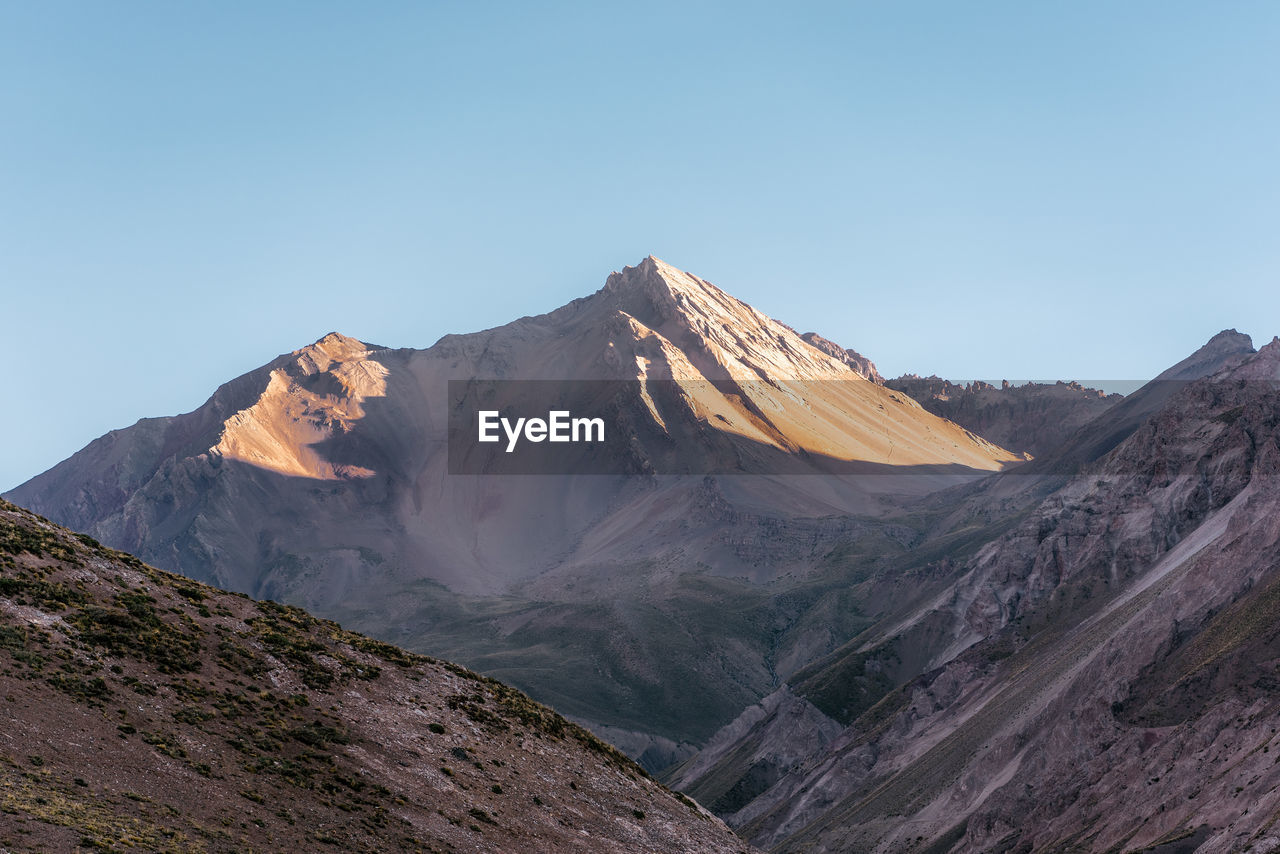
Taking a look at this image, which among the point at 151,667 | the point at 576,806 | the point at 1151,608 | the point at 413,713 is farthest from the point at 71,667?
the point at 1151,608

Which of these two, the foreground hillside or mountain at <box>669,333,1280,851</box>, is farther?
mountain at <box>669,333,1280,851</box>

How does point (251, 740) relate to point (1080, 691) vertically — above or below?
above

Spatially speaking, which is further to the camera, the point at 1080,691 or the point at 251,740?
the point at 1080,691

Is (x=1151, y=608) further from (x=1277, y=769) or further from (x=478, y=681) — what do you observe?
(x=478, y=681)
